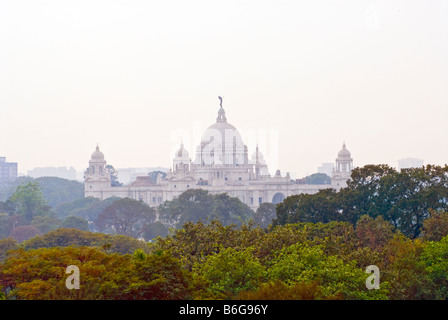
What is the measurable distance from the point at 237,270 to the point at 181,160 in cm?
15267

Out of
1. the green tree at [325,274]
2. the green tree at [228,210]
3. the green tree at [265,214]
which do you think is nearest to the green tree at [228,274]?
the green tree at [325,274]

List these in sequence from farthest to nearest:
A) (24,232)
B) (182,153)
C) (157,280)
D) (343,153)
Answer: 1. (182,153)
2. (343,153)
3. (24,232)
4. (157,280)

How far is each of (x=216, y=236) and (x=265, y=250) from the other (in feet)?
11.7

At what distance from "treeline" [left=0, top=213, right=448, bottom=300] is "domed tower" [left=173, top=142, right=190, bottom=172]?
137 metres

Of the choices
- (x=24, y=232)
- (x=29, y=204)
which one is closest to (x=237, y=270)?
(x=24, y=232)

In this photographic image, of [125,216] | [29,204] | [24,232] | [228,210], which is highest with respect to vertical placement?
[29,204]

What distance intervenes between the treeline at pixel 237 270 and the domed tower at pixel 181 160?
5392 inches

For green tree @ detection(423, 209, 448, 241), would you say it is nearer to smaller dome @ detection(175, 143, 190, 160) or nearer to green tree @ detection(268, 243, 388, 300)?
green tree @ detection(268, 243, 388, 300)

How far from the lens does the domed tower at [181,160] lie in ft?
636

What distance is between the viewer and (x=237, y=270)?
45.2 m

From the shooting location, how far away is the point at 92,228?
150m

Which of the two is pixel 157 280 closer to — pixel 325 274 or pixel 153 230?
pixel 325 274

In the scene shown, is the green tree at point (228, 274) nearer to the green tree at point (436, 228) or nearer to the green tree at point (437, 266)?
the green tree at point (437, 266)
